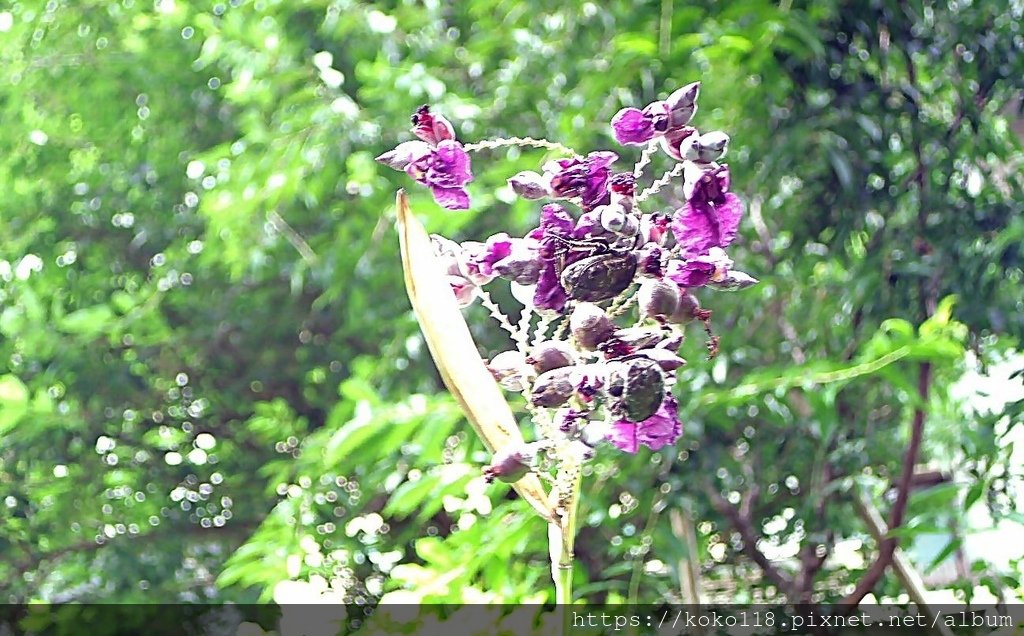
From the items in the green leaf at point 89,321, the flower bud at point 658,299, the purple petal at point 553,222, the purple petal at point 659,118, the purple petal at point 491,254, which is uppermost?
the purple petal at point 659,118

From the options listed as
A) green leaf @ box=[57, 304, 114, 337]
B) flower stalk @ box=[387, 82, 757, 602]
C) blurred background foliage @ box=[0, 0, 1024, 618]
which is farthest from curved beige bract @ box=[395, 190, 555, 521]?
green leaf @ box=[57, 304, 114, 337]

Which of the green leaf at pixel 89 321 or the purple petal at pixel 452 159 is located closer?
the purple petal at pixel 452 159

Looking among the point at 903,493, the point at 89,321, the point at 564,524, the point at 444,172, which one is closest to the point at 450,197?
the point at 444,172

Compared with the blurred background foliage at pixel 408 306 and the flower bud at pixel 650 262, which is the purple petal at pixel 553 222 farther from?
the blurred background foliage at pixel 408 306

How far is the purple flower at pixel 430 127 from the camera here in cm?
31

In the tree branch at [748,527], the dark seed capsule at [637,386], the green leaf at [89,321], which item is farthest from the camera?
the green leaf at [89,321]

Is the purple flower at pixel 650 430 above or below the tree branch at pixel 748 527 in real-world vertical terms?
above

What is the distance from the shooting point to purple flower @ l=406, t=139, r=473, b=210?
12.2 inches

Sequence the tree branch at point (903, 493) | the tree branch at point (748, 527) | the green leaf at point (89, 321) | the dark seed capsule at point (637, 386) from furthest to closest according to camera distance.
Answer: the green leaf at point (89, 321), the tree branch at point (748, 527), the tree branch at point (903, 493), the dark seed capsule at point (637, 386)

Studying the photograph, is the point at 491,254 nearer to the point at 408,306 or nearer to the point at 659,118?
the point at 659,118

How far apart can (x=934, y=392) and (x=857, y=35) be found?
1.31 ft

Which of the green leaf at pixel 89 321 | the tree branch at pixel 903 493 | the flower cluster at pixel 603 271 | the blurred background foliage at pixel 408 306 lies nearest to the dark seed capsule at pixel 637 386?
the flower cluster at pixel 603 271

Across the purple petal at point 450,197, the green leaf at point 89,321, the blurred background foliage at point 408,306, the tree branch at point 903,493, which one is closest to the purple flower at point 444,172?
the purple petal at point 450,197

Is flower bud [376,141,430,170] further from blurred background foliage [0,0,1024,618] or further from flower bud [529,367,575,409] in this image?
blurred background foliage [0,0,1024,618]
